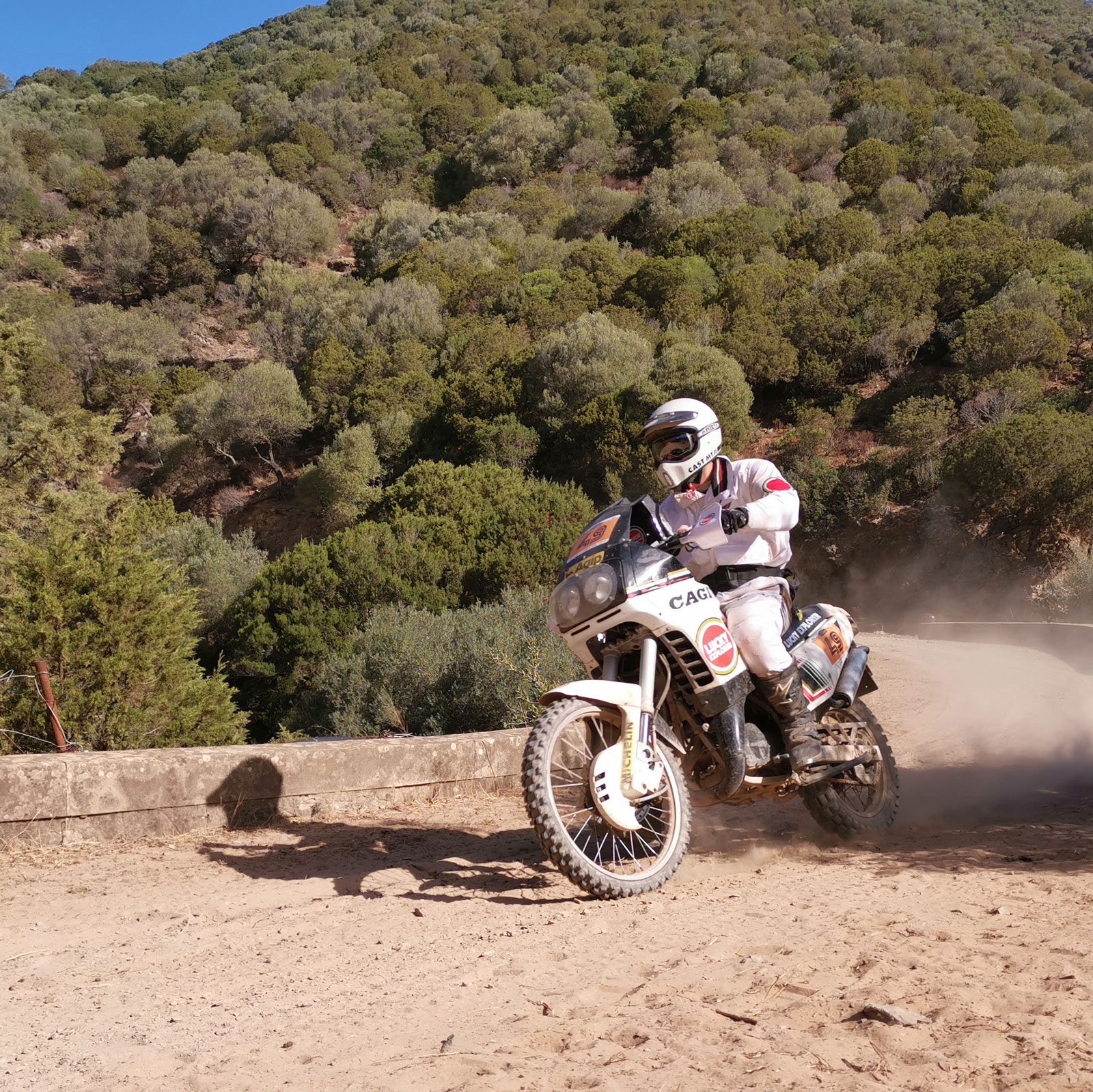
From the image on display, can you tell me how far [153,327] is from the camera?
51.3 metres

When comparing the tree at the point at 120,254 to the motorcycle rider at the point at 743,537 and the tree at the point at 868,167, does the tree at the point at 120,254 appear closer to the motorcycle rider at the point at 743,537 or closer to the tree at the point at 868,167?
the tree at the point at 868,167

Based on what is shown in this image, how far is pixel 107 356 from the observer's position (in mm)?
48219

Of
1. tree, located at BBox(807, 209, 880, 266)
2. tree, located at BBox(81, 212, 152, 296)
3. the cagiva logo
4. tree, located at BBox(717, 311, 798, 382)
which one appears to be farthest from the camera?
tree, located at BBox(81, 212, 152, 296)

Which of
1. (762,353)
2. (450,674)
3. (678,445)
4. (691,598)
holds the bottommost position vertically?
(450,674)

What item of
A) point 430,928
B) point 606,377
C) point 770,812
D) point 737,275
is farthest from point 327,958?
point 737,275

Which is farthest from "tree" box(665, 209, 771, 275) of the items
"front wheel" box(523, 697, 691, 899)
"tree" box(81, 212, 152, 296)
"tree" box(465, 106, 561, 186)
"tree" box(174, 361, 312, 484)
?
"front wheel" box(523, 697, 691, 899)

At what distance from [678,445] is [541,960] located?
7.93ft

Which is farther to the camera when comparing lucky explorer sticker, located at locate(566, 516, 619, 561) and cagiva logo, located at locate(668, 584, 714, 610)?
lucky explorer sticker, located at locate(566, 516, 619, 561)

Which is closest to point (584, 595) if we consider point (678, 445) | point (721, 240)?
point (678, 445)

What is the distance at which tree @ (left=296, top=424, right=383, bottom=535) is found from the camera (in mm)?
35094

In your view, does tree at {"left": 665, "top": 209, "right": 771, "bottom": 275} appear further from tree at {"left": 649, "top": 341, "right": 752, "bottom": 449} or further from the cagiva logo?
the cagiva logo

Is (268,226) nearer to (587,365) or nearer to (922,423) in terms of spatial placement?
(587,365)

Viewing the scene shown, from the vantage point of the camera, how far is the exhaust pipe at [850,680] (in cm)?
553

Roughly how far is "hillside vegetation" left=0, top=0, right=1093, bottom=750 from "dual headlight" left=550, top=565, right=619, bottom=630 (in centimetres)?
364
